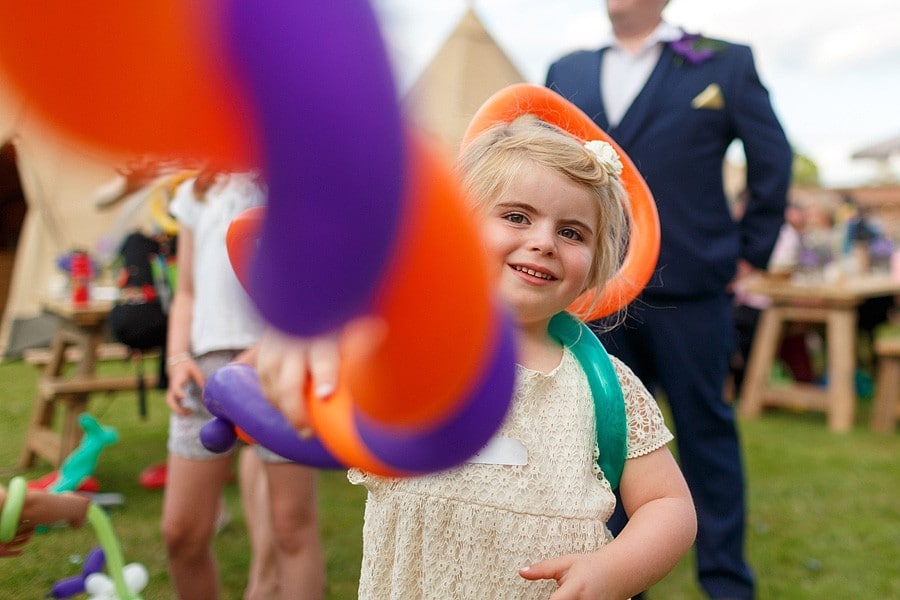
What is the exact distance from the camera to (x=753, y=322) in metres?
5.94

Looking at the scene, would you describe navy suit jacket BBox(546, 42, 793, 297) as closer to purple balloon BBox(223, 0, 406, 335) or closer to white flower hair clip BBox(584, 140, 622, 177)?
white flower hair clip BBox(584, 140, 622, 177)

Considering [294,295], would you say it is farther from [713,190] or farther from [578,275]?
[713,190]

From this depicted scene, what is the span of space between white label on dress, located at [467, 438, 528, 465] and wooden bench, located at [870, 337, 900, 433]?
478 centimetres

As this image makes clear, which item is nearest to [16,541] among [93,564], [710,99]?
[93,564]

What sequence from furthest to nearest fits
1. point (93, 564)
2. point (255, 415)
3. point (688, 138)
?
point (688, 138)
point (93, 564)
point (255, 415)

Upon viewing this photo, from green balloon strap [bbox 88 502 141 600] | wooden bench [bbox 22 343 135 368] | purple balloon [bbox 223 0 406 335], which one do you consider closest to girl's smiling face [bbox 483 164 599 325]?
purple balloon [bbox 223 0 406 335]

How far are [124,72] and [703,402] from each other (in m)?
2.05

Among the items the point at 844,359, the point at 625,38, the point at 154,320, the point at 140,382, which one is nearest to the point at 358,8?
the point at 625,38

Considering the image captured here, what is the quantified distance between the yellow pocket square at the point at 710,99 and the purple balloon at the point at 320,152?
1.87 metres

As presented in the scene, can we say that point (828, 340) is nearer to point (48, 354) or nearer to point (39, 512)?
point (48, 354)

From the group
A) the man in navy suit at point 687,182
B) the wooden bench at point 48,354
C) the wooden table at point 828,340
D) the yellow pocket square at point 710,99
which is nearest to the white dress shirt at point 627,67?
the man in navy suit at point 687,182

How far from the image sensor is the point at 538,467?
112cm

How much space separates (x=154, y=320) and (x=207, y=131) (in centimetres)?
299

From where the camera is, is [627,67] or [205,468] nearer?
[205,468]
